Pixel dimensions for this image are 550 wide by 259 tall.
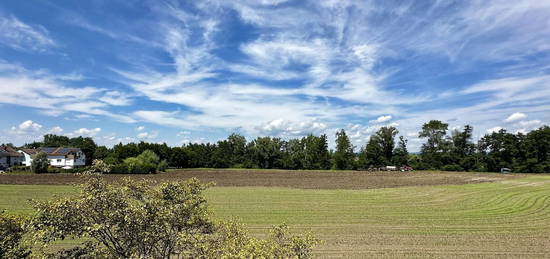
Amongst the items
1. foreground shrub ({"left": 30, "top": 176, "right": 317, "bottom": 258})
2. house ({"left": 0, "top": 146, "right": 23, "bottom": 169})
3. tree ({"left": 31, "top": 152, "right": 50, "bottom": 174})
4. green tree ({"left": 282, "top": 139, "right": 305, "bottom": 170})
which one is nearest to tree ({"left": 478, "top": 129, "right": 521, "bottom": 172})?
green tree ({"left": 282, "top": 139, "right": 305, "bottom": 170})

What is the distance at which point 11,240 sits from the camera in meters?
8.48

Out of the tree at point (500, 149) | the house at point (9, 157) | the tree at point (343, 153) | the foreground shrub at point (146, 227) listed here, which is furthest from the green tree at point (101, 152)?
the tree at point (500, 149)

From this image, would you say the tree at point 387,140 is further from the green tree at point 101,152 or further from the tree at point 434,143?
the green tree at point 101,152

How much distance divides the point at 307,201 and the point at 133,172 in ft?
165

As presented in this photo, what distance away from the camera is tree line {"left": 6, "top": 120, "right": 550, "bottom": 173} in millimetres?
82375

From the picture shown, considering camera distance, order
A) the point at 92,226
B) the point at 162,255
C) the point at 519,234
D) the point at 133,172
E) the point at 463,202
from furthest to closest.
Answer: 1. the point at 133,172
2. the point at 463,202
3. the point at 519,234
4. the point at 162,255
5. the point at 92,226

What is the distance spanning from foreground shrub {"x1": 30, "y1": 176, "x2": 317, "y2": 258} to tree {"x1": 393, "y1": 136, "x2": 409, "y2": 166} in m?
94.2

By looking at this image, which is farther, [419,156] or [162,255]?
[419,156]

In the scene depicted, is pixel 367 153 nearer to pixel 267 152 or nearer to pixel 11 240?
pixel 267 152

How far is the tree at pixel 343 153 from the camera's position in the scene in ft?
311

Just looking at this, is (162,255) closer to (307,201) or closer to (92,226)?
(92,226)

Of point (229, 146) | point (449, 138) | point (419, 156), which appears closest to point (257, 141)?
point (229, 146)

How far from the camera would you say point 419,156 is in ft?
313

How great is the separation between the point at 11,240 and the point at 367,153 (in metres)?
94.0
